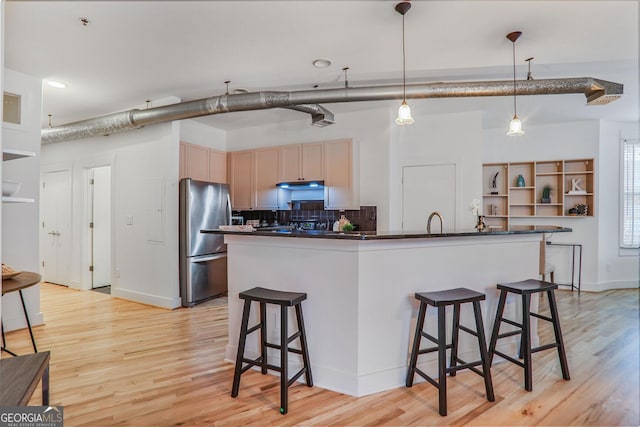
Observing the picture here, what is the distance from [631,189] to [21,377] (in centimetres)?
744

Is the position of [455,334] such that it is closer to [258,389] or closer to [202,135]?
[258,389]

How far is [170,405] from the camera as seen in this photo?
2170mm

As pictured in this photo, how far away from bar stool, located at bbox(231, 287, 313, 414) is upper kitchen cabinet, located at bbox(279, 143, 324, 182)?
9.45 ft

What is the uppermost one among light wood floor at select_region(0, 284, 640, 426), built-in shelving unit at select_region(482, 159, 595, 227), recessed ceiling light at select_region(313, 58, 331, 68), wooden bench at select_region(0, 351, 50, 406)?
recessed ceiling light at select_region(313, 58, 331, 68)

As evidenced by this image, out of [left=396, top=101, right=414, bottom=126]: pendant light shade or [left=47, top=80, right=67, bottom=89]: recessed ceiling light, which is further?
[left=47, top=80, right=67, bottom=89]: recessed ceiling light

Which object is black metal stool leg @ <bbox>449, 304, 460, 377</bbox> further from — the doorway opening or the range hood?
the doorway opening

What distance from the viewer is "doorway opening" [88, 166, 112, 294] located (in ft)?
17.8

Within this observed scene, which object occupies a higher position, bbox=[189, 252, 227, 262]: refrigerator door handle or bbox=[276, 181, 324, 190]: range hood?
bbox=[276, 181, 324, 190]: range hood

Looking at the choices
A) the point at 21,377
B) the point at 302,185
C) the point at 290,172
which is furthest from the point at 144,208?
the point at 21,377

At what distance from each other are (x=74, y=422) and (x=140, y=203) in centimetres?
313

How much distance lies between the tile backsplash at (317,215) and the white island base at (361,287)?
2.22m

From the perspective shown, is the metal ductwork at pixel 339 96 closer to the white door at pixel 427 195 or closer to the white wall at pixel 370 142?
the white wall at pixel 370 142

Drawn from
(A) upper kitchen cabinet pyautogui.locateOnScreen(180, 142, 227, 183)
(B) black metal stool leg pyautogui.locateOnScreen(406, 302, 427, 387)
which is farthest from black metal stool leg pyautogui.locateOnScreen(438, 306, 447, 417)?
(A) upper kitchen cabinet pyautogui.locateOnScreen(180, 142, 227, 183)

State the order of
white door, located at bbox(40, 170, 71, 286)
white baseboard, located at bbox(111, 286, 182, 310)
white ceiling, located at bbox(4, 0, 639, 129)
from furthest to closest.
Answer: white door, located at bbox(40, 170, 71, 286), white baseboard, located at bbox(111, 286, 182, 310), white ceiling, located at bbox(4, 0, 639, 129)
